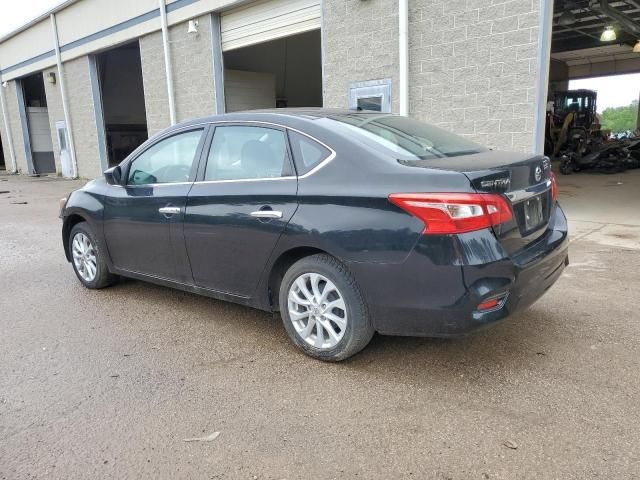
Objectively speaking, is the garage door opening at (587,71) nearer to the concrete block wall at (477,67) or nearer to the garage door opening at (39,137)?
the concrete block wall at (477,67)

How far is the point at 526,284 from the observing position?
9.69ft

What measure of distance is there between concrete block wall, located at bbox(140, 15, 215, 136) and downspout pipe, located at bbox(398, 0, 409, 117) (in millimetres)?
5277

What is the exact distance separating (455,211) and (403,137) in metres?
1.00

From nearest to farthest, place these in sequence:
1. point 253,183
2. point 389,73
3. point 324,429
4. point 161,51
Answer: point 324,429, point 253,183, point 389,73, point 161,51

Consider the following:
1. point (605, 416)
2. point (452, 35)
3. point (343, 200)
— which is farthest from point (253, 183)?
point (452, 35)

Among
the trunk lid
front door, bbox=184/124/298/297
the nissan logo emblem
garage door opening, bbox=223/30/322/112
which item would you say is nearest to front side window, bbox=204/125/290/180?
front door, bbox=184/124/298/297

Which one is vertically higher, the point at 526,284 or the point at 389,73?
the point at 389,73

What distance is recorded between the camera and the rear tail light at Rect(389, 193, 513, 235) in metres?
2.74

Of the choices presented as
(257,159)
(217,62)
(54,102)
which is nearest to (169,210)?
(257,159)

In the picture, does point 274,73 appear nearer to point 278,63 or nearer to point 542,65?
point 278,63

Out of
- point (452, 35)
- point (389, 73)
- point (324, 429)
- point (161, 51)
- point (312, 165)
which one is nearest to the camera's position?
point (324, 429)

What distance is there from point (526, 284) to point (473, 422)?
85 cm

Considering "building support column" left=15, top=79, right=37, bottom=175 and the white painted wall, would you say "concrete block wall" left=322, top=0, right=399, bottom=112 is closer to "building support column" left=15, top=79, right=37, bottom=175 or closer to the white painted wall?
the white painted wall

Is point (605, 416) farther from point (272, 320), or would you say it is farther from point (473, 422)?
point (272, 320)
